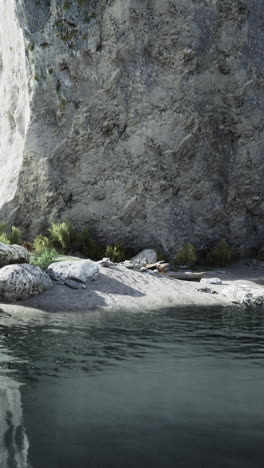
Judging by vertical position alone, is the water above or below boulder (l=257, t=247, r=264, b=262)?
below

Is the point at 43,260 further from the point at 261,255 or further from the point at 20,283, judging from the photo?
the point at 261,255

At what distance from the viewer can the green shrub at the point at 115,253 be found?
21234mm

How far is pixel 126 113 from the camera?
76.5 feet

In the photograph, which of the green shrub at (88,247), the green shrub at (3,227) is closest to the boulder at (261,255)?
the green shrub at (88,247)

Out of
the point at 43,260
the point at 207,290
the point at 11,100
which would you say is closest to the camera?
the point at 207,290

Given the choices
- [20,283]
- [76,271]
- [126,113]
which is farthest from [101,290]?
[126,113]

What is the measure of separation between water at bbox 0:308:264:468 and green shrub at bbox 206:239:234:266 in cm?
1328

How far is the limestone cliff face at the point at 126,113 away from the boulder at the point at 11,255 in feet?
28.5

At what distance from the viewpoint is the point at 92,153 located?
23.6 metres

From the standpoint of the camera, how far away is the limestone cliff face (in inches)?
910

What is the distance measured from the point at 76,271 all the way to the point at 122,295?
1.89 m

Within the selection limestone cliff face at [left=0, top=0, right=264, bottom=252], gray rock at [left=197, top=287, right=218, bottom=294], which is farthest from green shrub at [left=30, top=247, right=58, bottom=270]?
limestone cliff face at [left=0, top=0, right=264, bottom=252]

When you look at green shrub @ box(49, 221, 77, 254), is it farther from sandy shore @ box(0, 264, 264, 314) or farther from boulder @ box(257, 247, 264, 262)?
boulder @ box(257, 247, 264, 262)

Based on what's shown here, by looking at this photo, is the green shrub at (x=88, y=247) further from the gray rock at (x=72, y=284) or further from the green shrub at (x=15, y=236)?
the gray rock at (x=72, y=284)
